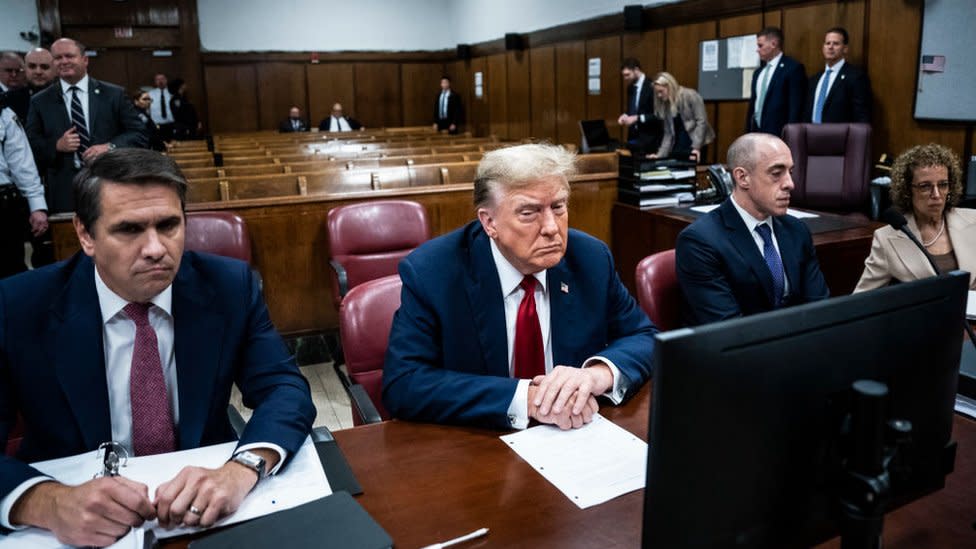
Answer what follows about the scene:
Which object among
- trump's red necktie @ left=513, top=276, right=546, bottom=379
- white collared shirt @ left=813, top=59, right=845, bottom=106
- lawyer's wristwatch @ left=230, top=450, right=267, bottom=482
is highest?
white collared shirt @ left=813, top=59, right=845, bottom=106

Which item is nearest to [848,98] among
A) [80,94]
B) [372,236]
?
[372,236]

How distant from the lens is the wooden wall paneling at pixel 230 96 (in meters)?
13.4

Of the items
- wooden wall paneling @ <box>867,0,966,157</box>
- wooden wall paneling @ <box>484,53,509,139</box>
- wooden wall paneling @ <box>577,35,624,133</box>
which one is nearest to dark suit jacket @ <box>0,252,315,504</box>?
wooden wall paneling @ <box>867,0,966,157</box>

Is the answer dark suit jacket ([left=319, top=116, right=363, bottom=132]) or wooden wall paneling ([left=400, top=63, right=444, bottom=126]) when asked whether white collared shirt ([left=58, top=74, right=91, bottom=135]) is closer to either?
dark suit jacket ([left=319, top=116, right=363, bottom=132])

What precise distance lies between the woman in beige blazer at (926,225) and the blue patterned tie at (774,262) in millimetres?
379

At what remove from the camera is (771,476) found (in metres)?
0.88

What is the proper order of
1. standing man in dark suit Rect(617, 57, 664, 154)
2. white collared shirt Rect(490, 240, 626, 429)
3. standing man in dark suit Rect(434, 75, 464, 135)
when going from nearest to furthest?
white collared shirt Rect(490, 240, 626, 429) → standing man in dark suit Rect(617, 57, 664, 154) → standing man in dark suit Rect(434, 75, 464, 135)

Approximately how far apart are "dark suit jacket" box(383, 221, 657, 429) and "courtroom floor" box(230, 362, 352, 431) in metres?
1.72

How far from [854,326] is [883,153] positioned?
224 inches

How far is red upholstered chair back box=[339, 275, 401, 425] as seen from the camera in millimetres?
2100

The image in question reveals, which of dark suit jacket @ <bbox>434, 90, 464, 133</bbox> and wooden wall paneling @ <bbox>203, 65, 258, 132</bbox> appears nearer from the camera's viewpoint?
dark suit jacket @ <bbox>434, 90, 464, 133</bbox>

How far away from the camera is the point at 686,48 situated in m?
7.97

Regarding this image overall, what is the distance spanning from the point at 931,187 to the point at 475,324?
1946mm

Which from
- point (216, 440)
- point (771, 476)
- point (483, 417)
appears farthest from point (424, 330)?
point (771, 476)
